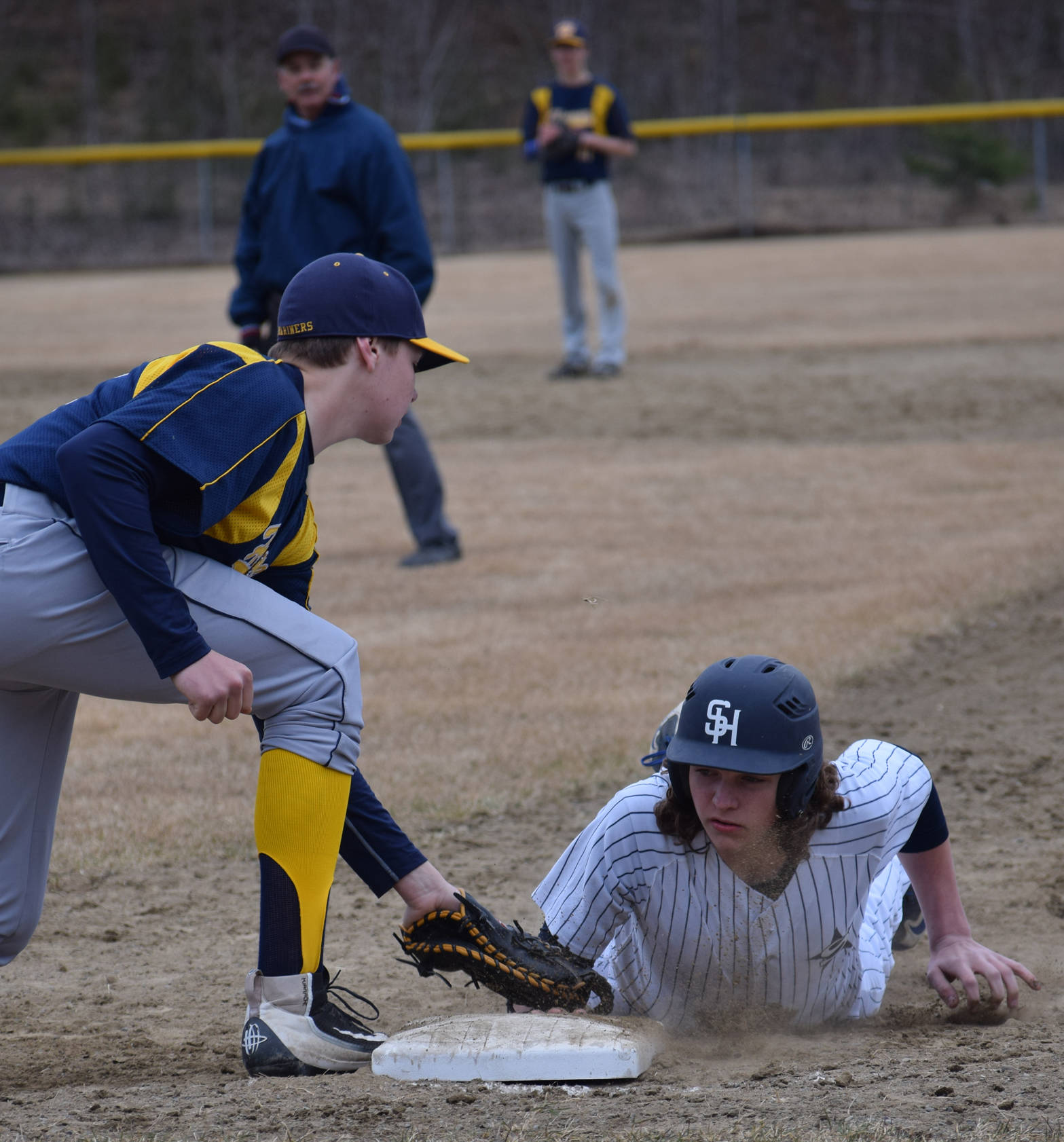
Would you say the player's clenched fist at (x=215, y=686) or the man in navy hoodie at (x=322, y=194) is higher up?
the man in navy hoodie at (x=322, y=194)

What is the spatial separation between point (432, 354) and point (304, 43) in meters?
3.43

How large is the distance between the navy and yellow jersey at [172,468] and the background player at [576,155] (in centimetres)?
824

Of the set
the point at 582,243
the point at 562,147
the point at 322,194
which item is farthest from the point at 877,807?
the point at 582,243

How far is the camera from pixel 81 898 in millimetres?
3744

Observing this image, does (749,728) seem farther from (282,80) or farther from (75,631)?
(282,80)

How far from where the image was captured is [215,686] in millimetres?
2268

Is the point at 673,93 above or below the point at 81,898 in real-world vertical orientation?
above

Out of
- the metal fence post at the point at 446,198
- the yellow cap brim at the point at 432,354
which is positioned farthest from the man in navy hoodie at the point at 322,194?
the metal fence post at the point at 446,198

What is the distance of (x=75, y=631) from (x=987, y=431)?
797 cm

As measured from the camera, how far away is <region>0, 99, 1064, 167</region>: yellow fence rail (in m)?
19.5

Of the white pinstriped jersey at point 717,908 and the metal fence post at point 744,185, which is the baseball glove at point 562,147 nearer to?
the white pinstriped jersey at point 717,908

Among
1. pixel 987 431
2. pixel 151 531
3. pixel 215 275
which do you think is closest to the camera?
pixel 151 531

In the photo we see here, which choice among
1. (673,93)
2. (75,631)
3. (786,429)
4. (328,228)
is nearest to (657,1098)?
(75,631)

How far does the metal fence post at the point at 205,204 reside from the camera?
20.5 meters
